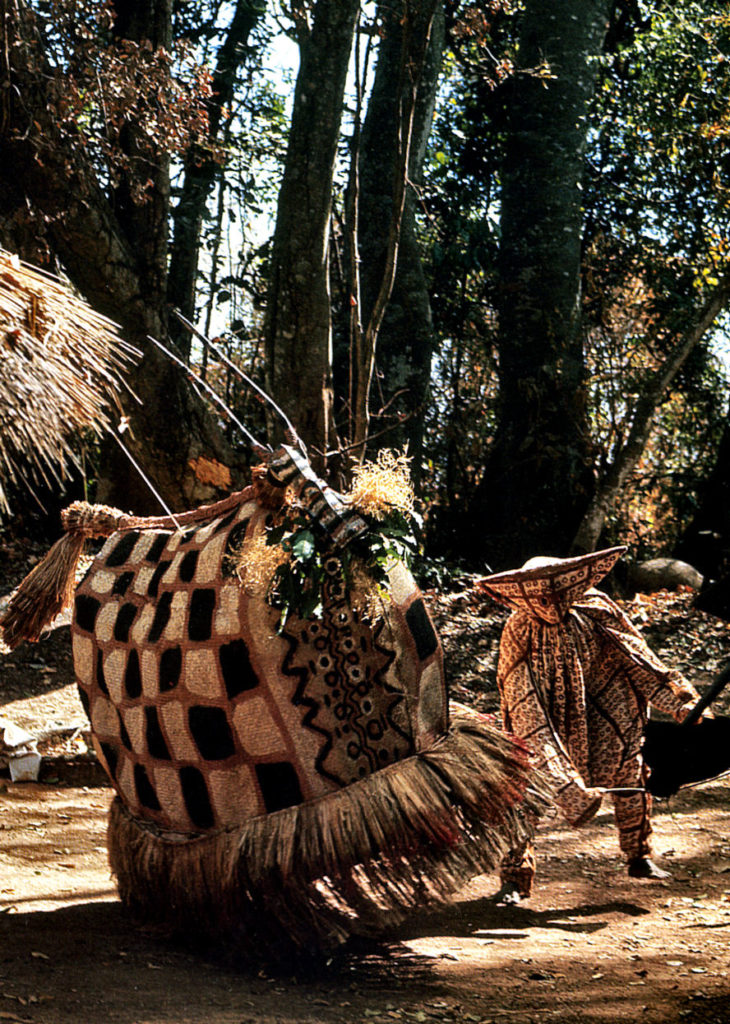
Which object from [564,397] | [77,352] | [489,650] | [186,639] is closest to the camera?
[186,639]

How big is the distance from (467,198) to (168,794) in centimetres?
1008

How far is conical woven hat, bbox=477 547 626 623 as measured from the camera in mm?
4070

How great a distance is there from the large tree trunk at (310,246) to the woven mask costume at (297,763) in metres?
2.55

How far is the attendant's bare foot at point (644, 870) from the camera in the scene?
4.50m

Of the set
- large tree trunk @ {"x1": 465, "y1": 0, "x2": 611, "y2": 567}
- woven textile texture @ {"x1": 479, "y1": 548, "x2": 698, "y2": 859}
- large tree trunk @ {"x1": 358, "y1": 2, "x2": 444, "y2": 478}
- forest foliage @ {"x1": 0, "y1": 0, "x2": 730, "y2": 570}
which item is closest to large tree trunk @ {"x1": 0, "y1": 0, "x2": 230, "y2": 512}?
forest foliage @ {"x1": 0, "y1": 0, "x2": 730, "y2": 570}

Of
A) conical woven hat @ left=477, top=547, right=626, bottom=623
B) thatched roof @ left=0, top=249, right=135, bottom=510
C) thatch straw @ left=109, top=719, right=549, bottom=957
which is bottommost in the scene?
thatch straw @ left=109, top=719, right=549, bottom=957

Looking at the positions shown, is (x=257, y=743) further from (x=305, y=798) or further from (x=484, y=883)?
(x=484, y=883)

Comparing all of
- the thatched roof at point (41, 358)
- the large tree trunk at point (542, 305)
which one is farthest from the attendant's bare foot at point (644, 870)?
the large tree trunk at point (542, 305)

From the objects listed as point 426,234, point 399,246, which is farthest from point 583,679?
point 426,234

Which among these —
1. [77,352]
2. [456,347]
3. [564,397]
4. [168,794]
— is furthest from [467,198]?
[168,794]

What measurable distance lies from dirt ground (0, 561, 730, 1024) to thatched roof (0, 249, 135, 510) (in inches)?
62.3

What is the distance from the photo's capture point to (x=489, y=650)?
26.1 feet

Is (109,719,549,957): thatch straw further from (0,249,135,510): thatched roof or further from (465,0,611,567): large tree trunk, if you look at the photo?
(465,0,611,567): large tree trunk

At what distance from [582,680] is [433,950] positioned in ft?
4.22
